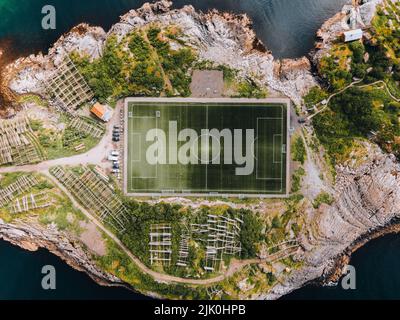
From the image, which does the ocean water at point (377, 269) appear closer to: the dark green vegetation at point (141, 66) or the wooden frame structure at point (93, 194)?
the wooden frame structure at point (93, 194)

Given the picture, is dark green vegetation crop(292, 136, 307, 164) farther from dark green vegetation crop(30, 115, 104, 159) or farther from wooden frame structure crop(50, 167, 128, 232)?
dark green vegetation crop(30, 115, 104, 159)

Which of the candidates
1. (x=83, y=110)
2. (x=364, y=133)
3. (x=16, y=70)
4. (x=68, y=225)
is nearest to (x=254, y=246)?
(x=364, y=133)

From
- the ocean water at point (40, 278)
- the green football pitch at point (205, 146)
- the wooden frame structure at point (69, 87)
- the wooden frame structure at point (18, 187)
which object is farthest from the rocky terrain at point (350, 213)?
the wooden frame structure at point (18, 187)

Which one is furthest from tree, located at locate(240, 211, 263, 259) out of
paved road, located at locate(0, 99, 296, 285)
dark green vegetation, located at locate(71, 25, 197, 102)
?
dark green vegetation, located at locate(71, 25, 197, 102)

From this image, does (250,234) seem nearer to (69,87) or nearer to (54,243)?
(54,243)

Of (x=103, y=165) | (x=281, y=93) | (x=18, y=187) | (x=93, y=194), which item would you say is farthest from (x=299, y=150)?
(x=18, y=187)
